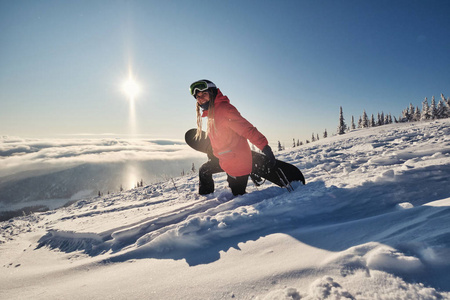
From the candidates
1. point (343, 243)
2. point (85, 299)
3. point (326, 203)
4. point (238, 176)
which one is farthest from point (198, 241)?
point (238, 176)

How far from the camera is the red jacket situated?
3.25 m

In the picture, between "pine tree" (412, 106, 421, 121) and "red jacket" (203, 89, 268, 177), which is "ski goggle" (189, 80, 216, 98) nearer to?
"red jacket" (203, 89, 268, 177)

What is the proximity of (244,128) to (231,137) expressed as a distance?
0.37m

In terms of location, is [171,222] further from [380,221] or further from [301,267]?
[380,221]

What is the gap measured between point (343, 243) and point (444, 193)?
166 cm

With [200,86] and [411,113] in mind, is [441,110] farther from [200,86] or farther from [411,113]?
[200,86]

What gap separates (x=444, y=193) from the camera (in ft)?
6.72

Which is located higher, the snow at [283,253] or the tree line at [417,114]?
the tree line at [417,114]

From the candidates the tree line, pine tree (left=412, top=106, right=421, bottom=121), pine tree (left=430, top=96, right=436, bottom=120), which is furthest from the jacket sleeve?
pine tree (left=412, top=106, right=421, bottom=121)

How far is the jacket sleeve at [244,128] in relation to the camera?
3148 mm

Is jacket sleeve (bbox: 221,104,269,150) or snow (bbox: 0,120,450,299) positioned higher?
jacket sleeve (bbox: 221,104,269,150)

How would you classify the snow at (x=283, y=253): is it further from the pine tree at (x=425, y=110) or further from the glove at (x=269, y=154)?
the pine tree at (x=425, y=110)

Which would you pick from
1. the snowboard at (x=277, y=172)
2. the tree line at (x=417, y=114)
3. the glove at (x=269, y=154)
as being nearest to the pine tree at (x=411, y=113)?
the tree line at (x=417, y=114)

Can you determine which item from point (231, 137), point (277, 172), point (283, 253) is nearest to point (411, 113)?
point (277, 172)
